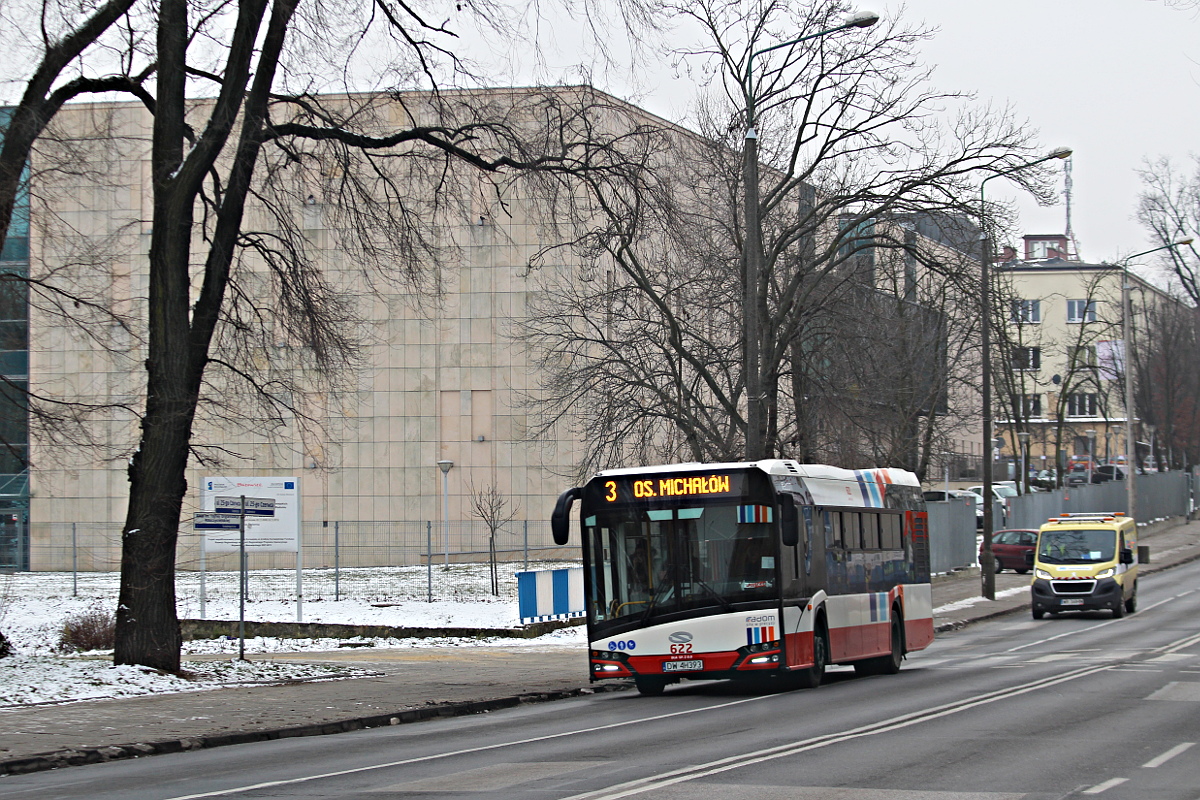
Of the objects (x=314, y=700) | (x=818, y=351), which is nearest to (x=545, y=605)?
(x=818, y=351)

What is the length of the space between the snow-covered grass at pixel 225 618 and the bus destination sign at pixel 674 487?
5653 mm

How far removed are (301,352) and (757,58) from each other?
523 inches

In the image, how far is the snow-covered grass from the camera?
17078mm

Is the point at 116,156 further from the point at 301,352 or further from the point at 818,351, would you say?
the point at 818,351

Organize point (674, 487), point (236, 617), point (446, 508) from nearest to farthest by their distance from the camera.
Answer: point (674, 487)
point (236, 617)
point (446, 508)

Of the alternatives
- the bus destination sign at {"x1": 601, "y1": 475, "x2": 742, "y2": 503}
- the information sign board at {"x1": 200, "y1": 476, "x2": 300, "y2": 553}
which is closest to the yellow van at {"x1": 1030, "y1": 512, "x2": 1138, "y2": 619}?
the information sign board at {"x1": 200, "y1": 476, "x2": 300, "y2": 553}

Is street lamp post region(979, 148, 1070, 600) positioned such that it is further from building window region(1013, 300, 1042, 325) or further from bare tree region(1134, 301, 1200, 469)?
bare tree region(1134, 301, 1200, 469)

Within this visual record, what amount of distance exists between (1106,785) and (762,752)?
2.92 meters

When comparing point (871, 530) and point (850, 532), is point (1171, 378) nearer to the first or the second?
point (871, 530)

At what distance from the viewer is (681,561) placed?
17281 millimetres

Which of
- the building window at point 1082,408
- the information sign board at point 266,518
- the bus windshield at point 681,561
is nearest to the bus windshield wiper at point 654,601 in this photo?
the bus windshield at point 681,561

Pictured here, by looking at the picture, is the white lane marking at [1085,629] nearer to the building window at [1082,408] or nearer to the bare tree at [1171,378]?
the bare tree at [1171,378]

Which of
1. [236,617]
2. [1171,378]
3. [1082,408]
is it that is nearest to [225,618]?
[236,617]

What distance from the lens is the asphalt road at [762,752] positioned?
9.51 metres
